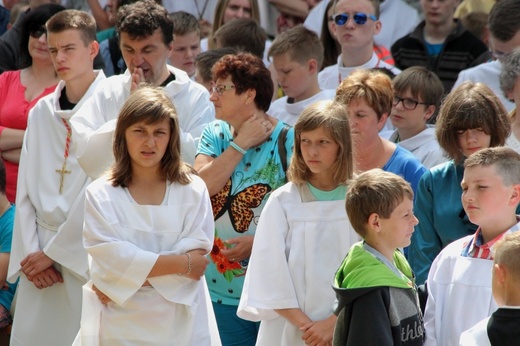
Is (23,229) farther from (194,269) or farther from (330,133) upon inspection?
(330,133)

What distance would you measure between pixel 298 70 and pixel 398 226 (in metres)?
2.90

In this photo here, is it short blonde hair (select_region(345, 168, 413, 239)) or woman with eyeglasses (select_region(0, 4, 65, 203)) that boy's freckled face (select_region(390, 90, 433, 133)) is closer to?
short blonde hair (select_region(345, 168, 413, 239))

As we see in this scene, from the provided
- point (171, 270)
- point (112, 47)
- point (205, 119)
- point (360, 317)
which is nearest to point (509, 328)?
point (360, 317)

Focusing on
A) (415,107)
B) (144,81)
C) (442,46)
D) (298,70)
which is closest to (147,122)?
(144,81)

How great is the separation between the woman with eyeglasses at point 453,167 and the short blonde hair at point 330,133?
1.65 feet

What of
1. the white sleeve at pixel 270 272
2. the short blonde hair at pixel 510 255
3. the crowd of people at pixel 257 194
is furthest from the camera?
the white sleeve at pixel 270 272

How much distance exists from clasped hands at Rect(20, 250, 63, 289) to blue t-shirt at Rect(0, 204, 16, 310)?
573mm

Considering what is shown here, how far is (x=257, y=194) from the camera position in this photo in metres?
5.98

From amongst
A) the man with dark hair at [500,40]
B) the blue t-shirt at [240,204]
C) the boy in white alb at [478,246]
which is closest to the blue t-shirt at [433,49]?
the man with dark hair at [500,40]

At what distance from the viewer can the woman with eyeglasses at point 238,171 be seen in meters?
5.98

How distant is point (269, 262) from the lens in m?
5.30

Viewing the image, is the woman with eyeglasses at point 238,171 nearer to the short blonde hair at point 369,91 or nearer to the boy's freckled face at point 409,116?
the short blonde hair at point 369,91

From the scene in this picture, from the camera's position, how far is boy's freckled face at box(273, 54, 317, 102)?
7449mm

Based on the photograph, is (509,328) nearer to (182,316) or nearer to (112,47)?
(182,316)
